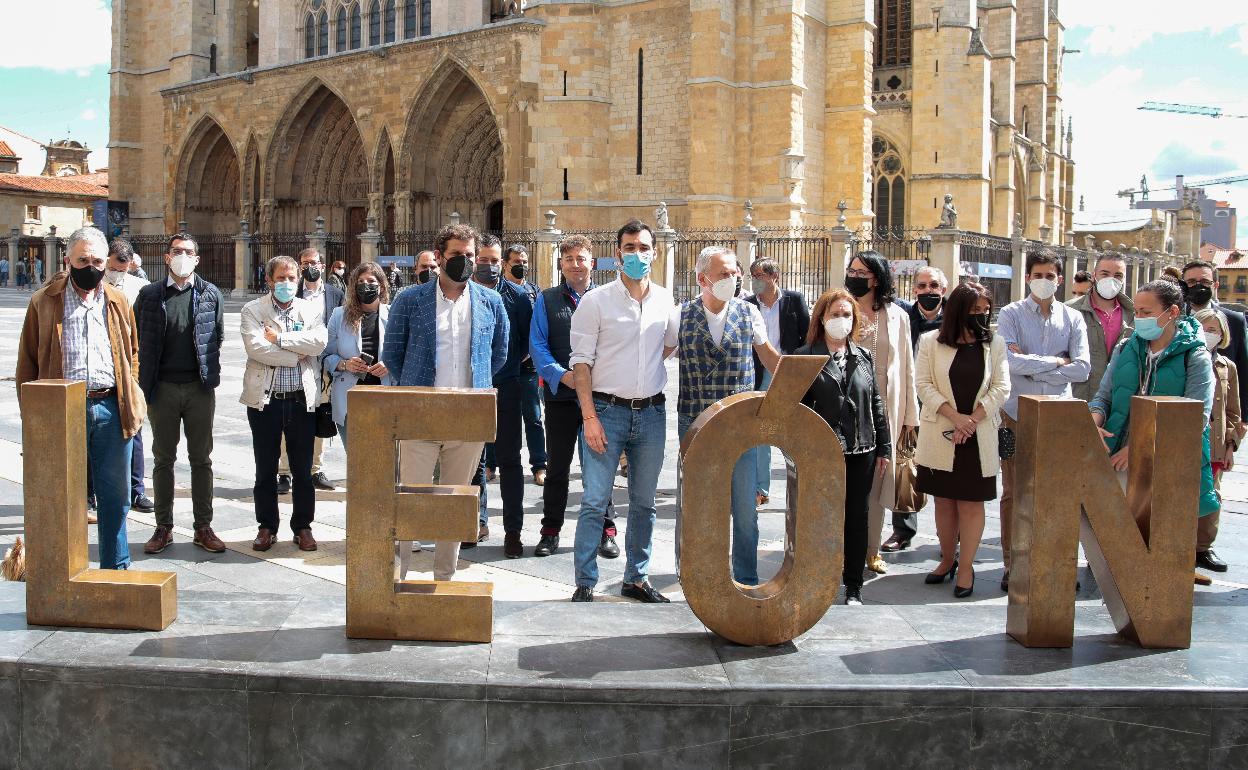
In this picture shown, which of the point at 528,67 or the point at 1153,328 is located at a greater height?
the point at 528,67

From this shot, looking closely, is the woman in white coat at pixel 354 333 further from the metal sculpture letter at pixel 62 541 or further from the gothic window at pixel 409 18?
the gothic window at pixel 409 18

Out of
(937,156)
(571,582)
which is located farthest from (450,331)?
(937,156)

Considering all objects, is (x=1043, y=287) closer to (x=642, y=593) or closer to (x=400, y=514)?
(x=642, y=593)

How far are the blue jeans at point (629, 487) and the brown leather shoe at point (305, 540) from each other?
1.79 metres

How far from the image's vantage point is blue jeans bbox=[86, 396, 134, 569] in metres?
4.93

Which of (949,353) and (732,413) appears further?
(949,353)

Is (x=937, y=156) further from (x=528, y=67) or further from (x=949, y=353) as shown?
(x=949, y=353)

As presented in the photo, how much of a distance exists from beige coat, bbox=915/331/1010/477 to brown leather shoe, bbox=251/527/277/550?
3.59 m

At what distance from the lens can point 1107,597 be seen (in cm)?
400

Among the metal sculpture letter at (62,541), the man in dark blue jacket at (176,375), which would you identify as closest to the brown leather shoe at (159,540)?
the man in dark blue jacket at (176,375)

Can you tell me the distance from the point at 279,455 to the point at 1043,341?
441 cm

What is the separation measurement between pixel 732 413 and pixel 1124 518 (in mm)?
1454

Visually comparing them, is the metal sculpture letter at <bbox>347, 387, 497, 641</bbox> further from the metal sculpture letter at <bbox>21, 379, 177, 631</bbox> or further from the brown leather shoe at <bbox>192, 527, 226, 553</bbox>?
the brown leather shoe at <bbox>192, 527, 226, 553</bbox>

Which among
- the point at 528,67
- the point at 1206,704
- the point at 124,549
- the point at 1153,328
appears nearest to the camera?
the point at 1206,704
